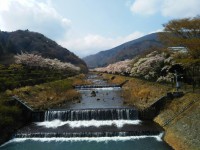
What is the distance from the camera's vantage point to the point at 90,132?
24922 mm

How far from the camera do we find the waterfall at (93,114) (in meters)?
29.6

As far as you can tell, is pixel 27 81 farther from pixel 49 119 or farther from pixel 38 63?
pixel 38 63

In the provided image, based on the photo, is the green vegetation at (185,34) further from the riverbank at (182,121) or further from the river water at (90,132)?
the river water at (90,132)

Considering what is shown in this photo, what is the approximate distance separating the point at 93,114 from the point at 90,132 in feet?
17.6

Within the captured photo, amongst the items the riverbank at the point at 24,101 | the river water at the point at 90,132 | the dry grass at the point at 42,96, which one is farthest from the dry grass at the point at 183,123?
the dry grass at the point at 42,96

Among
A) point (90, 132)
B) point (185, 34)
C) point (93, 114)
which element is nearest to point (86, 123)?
point (93, 114)

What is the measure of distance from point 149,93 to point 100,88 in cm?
2235

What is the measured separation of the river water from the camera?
22.6 metres

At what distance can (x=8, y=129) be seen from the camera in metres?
26.3

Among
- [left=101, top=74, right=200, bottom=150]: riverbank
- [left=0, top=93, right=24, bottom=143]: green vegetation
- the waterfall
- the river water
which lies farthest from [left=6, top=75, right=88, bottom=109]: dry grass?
[left=101, top=74, right=200, bottom=150]: riverbank

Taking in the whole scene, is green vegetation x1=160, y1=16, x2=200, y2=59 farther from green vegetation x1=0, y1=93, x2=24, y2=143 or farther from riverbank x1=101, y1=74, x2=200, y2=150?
green vegetation x1=0, y1=93, x2=24, y2=143

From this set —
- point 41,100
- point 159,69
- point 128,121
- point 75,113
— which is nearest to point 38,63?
point 41,100

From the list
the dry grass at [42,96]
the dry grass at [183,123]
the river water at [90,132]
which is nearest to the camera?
the dry grass at [183,123]

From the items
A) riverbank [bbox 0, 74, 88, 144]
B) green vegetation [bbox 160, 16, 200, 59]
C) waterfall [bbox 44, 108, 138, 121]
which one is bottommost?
waterfall [bbox 44, 108, 138, 121]
